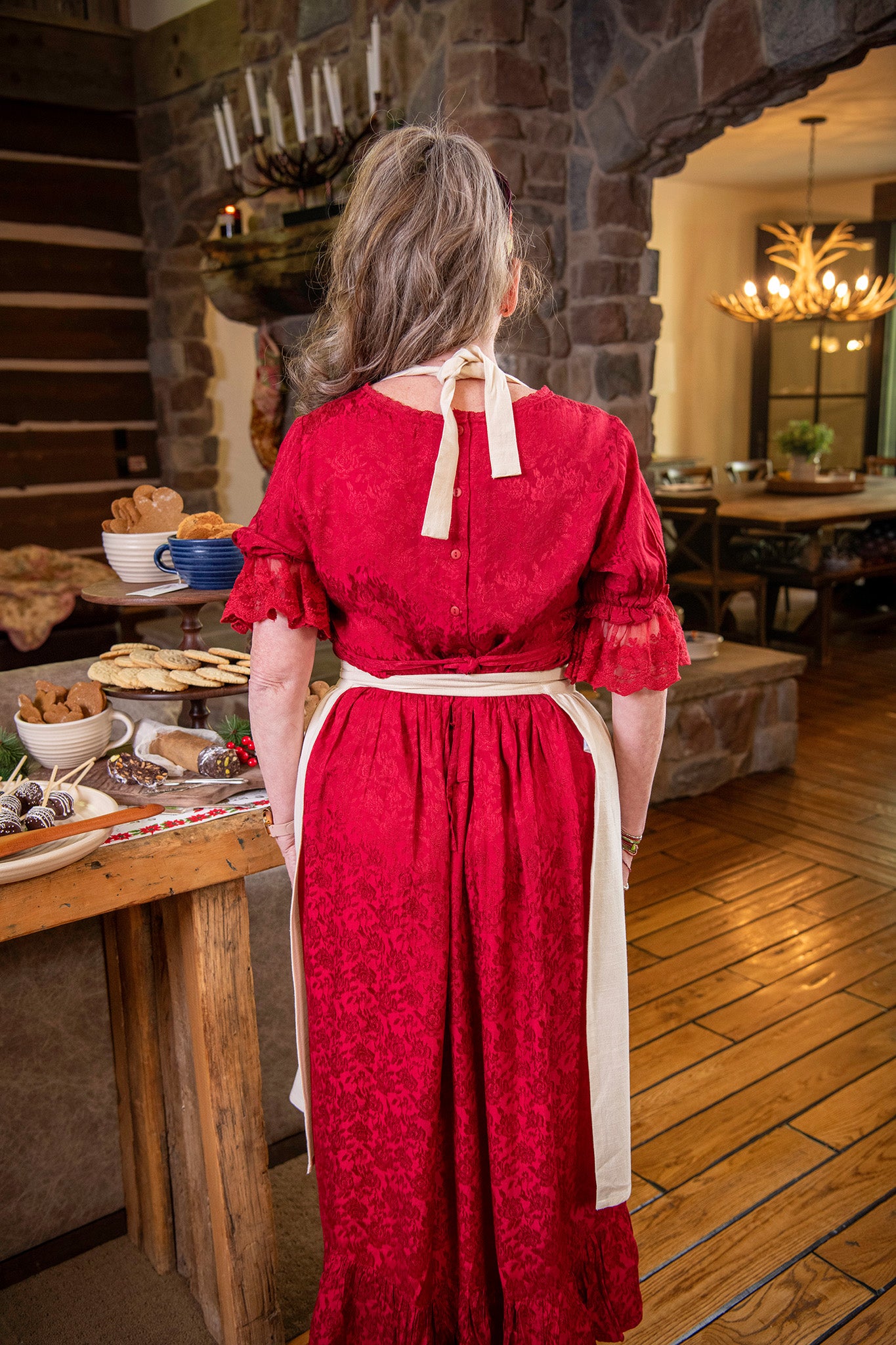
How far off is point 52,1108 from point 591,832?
1.07 metres

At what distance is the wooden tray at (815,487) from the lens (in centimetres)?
629

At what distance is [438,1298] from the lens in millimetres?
1388

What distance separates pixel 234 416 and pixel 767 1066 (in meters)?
4.45

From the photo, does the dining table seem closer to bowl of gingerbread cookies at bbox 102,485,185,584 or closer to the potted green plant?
the potted green plant

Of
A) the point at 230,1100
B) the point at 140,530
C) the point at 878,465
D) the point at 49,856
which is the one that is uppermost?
the point at 140,530

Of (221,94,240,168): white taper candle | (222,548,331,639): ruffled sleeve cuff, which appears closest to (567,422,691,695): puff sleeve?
(222,548,331,639): ruffled sleeve cuff

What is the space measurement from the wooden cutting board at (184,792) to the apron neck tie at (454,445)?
555mm

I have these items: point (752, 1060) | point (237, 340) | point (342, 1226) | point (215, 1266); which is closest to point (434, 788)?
point (342, 1226)

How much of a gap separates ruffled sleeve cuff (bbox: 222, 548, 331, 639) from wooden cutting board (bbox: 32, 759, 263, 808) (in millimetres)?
335

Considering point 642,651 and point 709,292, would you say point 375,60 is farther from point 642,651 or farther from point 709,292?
point 709,292

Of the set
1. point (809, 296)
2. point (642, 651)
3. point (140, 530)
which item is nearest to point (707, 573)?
point (809, 296)

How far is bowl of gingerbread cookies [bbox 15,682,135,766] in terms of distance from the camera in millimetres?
1643

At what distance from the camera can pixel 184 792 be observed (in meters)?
1.55

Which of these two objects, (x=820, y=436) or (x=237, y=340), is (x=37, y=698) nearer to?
(x=237, y=340)
